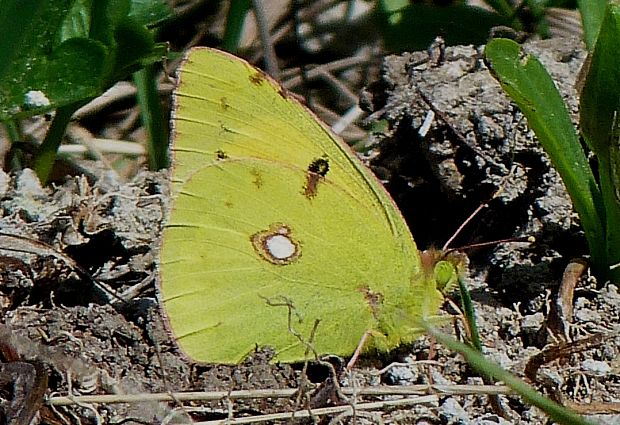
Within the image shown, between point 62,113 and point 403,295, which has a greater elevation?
point 62,113

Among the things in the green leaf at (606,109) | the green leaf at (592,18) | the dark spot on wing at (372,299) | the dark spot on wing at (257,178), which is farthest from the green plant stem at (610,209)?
the dark spot on wing at (257,178)

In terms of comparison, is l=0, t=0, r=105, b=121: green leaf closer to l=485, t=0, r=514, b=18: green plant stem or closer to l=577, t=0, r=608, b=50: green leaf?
l=577, t=0, r=608, b=50: green leaf

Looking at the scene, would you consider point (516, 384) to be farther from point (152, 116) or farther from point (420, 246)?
point (152, 116)

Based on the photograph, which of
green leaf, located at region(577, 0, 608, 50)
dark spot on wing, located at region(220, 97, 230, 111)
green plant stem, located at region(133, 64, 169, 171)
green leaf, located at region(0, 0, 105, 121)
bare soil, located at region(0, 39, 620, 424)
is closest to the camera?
bare soil, located at region(0, 39, 620, 424)

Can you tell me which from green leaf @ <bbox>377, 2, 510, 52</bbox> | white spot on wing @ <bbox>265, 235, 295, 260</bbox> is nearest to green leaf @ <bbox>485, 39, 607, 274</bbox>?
white spot on wing @ <bbox>265, 235, 295, 260</bbox>

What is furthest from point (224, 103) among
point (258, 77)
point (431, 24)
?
point (431, 24)

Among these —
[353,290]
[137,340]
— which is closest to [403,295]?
[353,290]

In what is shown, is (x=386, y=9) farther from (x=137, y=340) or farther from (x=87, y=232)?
(x=137, y=340)
